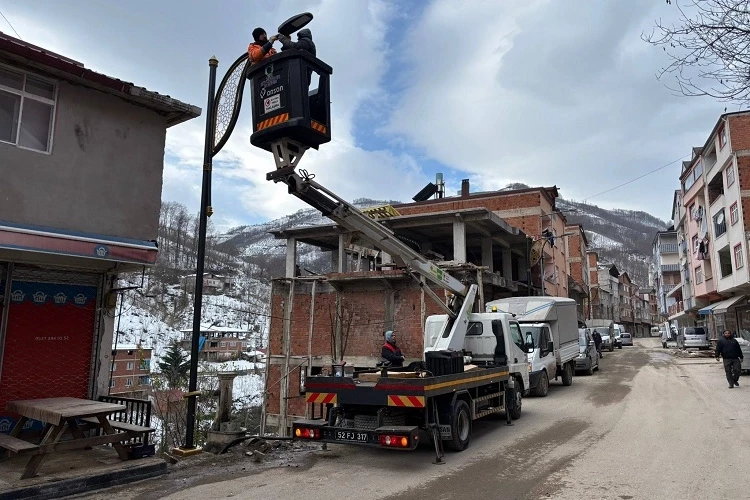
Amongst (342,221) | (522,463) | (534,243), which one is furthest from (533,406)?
(534,243)

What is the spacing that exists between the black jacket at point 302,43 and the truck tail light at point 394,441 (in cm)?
567

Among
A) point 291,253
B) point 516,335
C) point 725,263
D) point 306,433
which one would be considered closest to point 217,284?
point 291,253

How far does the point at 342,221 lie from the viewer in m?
9.29

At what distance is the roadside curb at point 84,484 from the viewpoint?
5.68 m

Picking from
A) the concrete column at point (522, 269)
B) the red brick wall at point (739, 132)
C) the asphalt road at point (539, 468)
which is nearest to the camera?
the asphalt road at point (539, 468)

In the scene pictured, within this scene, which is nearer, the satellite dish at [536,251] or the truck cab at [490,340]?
the truck cab at [490,340]

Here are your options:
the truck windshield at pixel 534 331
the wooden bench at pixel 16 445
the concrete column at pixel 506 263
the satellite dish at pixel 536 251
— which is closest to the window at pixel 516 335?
the truck windshield at pixel 534 331

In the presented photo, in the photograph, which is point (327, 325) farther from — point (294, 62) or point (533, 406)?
point (294, 62)

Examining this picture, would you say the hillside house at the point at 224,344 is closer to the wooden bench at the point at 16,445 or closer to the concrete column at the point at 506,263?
the concrete column at the point at 506,263

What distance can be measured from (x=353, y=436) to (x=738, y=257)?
106ft

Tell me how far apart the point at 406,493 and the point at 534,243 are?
83.3 ft

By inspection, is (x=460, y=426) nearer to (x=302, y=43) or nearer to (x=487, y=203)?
(x=302, y=43)

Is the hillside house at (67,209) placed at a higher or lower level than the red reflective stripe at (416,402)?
higher

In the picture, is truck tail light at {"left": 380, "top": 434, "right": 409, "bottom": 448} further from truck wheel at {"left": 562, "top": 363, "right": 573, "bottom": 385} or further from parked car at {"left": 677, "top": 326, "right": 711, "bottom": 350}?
parked car at {"left": 677, "top": 326, "right": 711, "bottom": 350}
